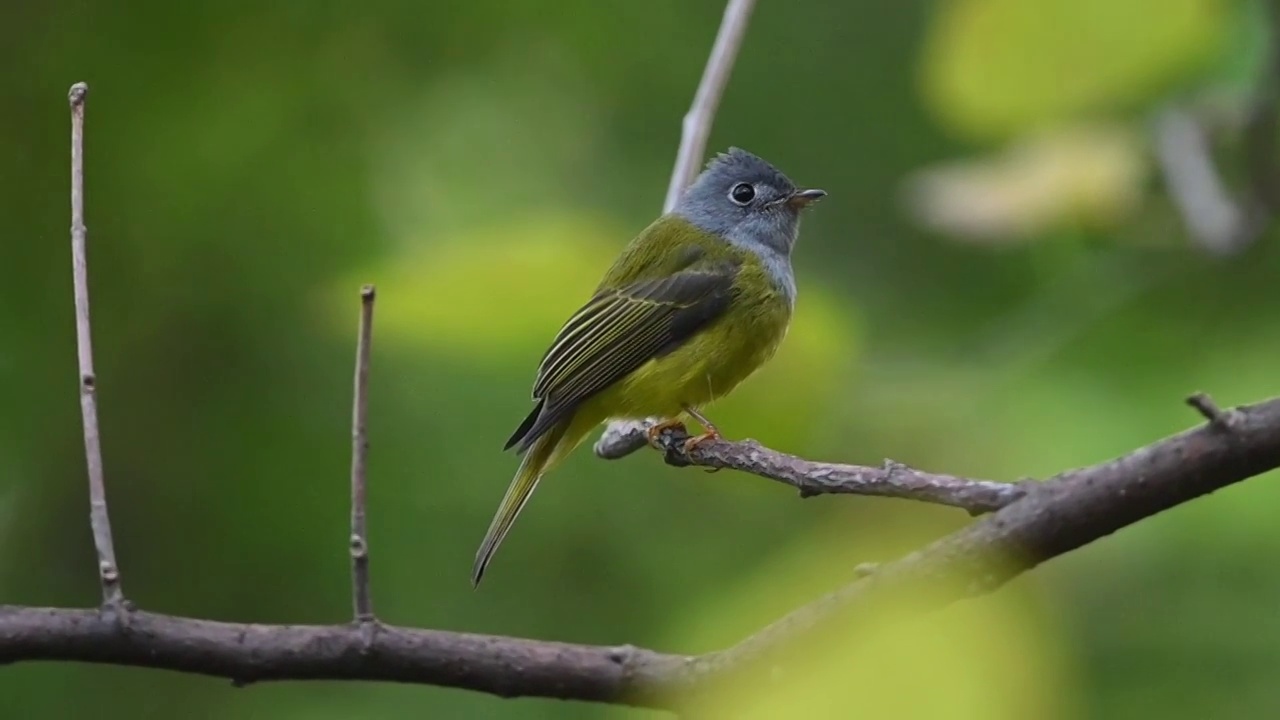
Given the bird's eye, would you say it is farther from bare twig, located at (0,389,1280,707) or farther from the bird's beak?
bare twig, located at (0,389,1280,707)

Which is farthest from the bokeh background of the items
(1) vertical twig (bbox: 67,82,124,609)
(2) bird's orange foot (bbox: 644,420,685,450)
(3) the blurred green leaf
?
(1) vertical twig (bbox: 67,82,124,609)

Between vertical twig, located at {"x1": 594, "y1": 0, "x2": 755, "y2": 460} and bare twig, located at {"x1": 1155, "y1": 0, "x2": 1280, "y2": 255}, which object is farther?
vertical twig, located at {"x1": 594, "y1": 0, "x2": 755, "y2": 460}

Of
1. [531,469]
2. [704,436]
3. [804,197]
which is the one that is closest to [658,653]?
[704,436]

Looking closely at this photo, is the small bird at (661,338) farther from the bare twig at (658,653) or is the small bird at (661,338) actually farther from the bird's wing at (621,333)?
the bare twig at (658,653)

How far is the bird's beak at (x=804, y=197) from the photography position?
3.97 m

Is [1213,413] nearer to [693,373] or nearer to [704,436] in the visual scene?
[704,436]

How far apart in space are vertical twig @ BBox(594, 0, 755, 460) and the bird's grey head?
95 cm

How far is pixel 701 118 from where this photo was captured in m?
→ 2.91

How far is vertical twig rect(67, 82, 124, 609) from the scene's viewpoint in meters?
1.68

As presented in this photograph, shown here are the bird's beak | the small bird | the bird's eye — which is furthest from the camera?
Answer: the bird's eye

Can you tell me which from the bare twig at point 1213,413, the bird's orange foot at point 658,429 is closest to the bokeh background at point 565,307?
the bird's orange foot at point 658,429

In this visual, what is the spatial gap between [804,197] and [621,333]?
84 cm

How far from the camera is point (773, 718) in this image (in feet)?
3.52

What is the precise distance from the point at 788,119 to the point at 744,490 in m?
2.05
